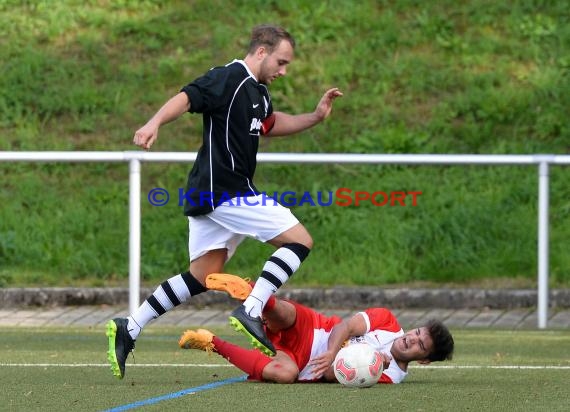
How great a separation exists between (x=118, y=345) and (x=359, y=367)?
51.6 inches

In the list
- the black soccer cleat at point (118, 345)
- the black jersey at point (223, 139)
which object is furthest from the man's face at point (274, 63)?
the black soccer cleat at point (118, 345)

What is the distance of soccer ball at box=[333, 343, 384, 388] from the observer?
7.26 m

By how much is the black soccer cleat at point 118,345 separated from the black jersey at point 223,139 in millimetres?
724

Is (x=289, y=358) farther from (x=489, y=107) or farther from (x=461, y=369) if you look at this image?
(x=489, y=107)

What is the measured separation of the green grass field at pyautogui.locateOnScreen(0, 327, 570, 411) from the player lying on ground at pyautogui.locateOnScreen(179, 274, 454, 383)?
0.42ft

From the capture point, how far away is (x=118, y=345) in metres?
7.61

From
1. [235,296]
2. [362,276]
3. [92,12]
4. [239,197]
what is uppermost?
[92,12]

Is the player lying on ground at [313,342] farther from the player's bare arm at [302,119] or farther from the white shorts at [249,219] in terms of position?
the player's bare arm at [302,119]

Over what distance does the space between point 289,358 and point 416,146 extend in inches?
311

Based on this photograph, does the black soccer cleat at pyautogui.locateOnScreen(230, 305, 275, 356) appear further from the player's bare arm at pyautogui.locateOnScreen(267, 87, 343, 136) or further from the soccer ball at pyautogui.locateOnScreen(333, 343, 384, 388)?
the player's bare arm at pyautogui.locateOnScreen(267, 87, 343, 136)

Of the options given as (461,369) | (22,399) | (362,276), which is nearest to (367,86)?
(362,276)

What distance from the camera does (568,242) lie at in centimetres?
1345

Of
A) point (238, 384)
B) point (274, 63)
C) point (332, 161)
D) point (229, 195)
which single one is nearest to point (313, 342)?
point (238, 384)

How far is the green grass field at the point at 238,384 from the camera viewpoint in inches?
Answer: 255
